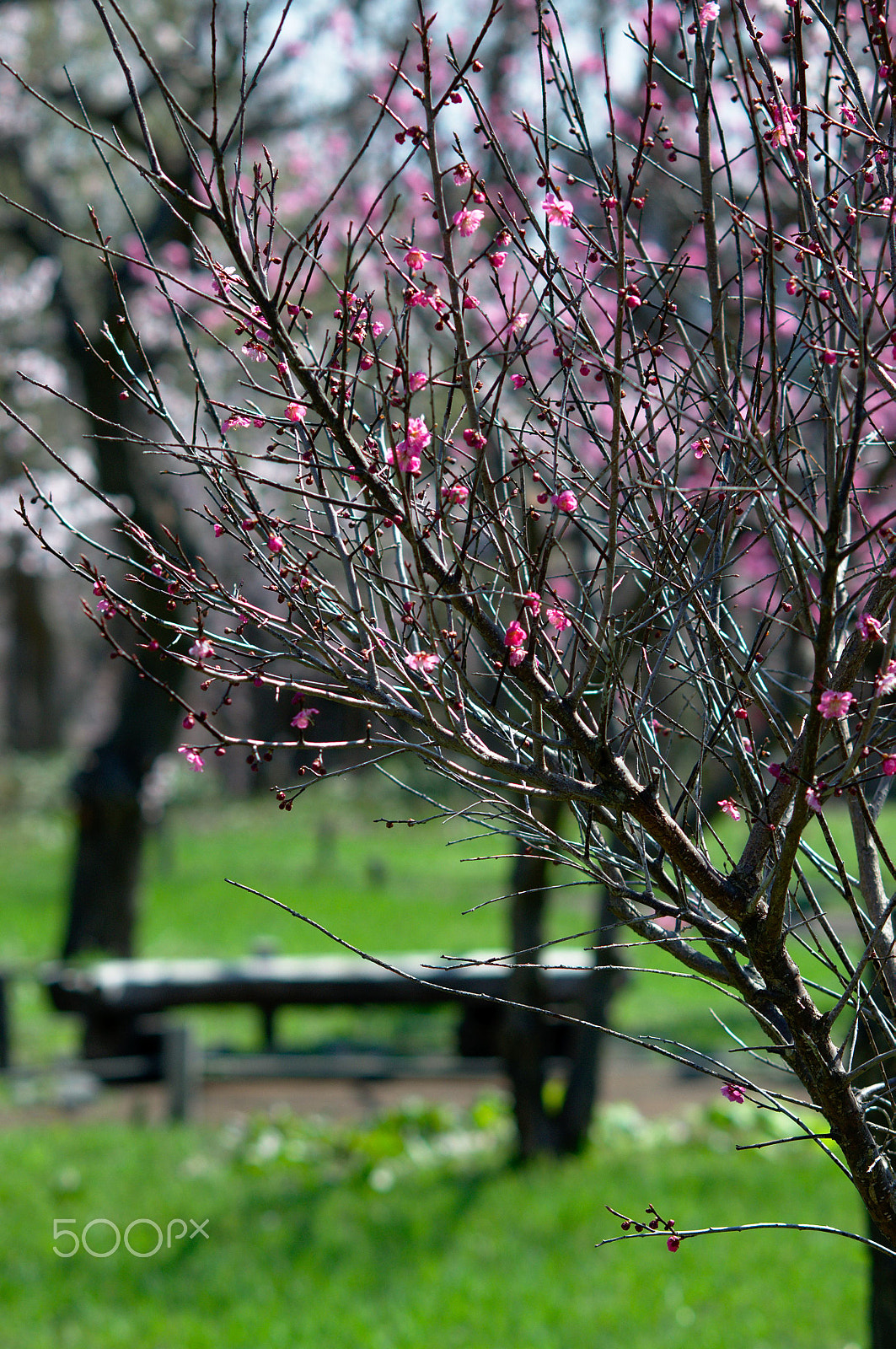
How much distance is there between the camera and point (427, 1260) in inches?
202

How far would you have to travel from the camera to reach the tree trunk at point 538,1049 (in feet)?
20.3

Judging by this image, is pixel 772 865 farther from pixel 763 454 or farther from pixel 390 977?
pixel 390 977

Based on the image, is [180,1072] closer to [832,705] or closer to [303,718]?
[303,718]

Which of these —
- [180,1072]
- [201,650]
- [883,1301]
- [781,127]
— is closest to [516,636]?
[201,650]

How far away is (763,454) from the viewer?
4.90ft

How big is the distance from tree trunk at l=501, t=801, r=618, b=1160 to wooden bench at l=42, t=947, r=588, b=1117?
99 centimetres

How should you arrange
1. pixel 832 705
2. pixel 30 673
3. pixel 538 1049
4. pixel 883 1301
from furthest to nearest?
pixel 30 673, pixel 538 1049, pixel 883 1301, pixel 832 705

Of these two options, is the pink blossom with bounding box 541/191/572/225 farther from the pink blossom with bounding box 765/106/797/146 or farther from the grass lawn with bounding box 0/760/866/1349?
the grass lawn with bounding box 0/760/866/1349

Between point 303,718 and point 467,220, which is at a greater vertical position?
point 467,220

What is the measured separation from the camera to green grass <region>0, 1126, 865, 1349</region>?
4395 millimetres

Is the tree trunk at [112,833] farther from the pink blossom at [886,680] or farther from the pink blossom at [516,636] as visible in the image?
the pink blossom at [886,680]

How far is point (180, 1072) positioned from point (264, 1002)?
5.43 ft

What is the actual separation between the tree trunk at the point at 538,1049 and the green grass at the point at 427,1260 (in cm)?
20

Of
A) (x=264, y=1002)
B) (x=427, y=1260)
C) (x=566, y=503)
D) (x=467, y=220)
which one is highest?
(x=467, y=220)
